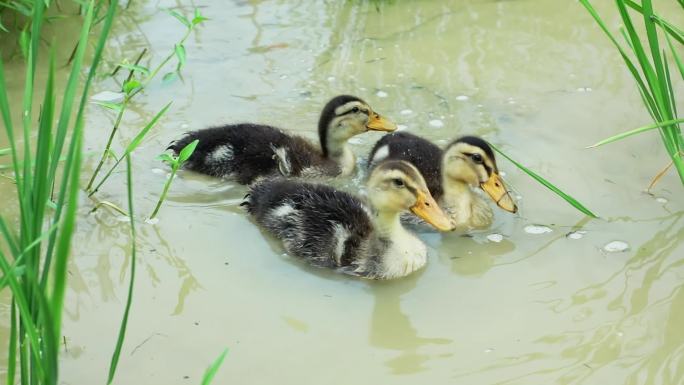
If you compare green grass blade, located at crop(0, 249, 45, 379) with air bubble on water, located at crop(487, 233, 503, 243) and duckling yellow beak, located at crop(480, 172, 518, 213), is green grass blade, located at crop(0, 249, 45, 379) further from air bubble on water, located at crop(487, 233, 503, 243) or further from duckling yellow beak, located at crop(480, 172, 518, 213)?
duckling yellow beak, located at crop(480, 172, 518, 213)

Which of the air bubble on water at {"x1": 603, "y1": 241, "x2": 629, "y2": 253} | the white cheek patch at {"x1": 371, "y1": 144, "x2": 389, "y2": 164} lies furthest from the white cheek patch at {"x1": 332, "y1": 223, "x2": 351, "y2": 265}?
the air bubble on water at {"x1": 603, "y1": 241, "x2": 629, "y2": 253}

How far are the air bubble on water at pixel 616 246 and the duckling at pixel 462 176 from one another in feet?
1.48

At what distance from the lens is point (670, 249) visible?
4020 millimetres

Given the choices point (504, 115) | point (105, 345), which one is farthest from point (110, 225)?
point (504, 115)

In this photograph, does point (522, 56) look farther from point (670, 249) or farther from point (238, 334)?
point (238, 334)

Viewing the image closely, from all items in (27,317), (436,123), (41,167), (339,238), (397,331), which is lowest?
(397,331)

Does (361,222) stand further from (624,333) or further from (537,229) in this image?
(624,333)

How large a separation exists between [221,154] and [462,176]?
3.87 ft

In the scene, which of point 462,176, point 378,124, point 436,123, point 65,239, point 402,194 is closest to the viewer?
point 65,239

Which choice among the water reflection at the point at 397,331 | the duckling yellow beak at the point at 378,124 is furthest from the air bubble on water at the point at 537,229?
the duckling yellow beak at the point at 378,124

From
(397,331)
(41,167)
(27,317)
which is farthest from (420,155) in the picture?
(27,317)

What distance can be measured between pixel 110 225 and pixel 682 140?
2452 mm

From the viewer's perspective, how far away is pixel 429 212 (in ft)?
13.1

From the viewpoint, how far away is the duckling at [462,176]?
431cm
